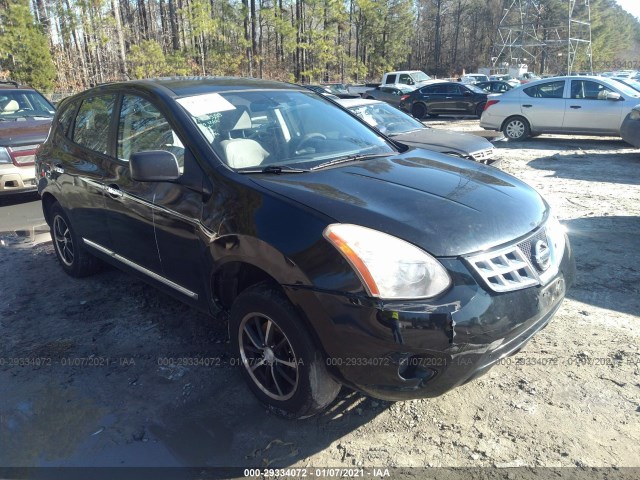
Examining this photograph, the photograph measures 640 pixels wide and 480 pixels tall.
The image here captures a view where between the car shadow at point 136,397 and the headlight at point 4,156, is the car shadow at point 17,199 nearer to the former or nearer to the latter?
the headlight at point 4,156

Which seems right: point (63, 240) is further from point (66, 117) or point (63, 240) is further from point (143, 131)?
point (143, 131)

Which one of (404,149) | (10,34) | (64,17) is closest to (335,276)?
(404,149)

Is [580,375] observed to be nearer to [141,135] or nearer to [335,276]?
[335,276]

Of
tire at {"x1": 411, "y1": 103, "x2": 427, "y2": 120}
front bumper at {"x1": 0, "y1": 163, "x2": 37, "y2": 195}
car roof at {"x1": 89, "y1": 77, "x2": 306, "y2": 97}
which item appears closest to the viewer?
car roof at {"x1": 89, "y1": 77, "x2": 306, "y2": 97}

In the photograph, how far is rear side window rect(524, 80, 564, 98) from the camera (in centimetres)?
1275

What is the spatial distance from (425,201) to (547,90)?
39.6 feet

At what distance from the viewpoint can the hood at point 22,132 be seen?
772 centimetres

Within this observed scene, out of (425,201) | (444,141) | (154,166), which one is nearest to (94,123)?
(154,166)

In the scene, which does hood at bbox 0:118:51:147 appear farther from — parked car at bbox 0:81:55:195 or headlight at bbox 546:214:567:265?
headlight at bbox 546:214:567:265

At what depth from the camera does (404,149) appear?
3805mm

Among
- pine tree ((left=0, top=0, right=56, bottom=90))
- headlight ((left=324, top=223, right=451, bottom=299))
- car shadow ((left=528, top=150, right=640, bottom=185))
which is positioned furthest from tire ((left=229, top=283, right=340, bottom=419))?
pine tree ((left=0, top=0, right=56, bottom=90))

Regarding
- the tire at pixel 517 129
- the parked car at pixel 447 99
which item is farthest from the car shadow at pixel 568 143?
the parked car at pixel 447 99

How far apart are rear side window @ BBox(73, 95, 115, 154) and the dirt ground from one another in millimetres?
1324

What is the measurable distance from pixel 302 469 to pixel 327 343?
25.6 inches
